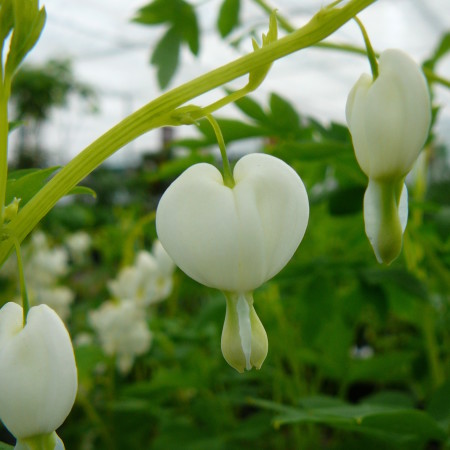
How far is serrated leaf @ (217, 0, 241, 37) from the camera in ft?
3.18

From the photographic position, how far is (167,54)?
3.11ft

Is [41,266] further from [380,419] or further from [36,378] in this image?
[36,378]

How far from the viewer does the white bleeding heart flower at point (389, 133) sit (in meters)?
0.31

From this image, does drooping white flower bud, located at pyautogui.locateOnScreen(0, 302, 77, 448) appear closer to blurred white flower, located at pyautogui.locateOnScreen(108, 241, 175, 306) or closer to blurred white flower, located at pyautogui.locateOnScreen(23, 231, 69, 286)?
blurred white flower, located at pyautogui.locateOnScreen(108, 241, 175, 306)

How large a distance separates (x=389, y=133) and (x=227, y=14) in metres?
0.72

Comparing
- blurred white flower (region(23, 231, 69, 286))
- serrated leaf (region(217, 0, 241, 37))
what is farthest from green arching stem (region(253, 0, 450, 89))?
blurred white flower (region(23, 231, 69, 286))

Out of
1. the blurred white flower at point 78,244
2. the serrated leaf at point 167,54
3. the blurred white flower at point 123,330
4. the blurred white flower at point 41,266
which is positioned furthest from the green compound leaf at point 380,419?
the blurred white flower at point 78,244

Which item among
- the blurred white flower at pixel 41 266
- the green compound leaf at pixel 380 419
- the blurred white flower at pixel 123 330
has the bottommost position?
the blurred white flower at pixel 41 266

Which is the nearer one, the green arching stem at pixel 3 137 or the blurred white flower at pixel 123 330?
the green arching stem at pixel 3 137

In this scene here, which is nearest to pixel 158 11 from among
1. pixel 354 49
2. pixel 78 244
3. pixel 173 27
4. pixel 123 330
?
pixel 173 27

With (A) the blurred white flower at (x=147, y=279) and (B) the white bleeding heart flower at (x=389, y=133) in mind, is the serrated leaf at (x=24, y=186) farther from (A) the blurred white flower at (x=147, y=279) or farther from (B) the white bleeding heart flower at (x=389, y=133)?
(A) the blurred white flower at (x=147, y=279)

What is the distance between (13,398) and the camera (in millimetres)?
286

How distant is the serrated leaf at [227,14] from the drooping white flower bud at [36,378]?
0.76 m

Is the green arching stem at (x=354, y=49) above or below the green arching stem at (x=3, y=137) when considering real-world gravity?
below
